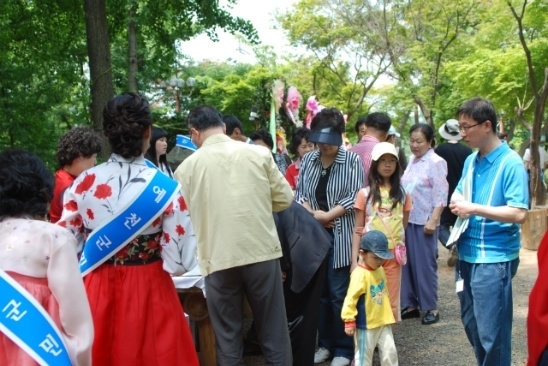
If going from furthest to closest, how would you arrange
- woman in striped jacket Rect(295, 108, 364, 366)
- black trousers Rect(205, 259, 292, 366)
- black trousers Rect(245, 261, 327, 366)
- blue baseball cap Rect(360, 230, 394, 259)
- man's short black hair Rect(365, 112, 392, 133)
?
man's short black hair Rect(365, 112, 392, 133)
woman in striped jacket Rect(295, 108, 364, 366)
black trousers Rect(245, 261, 327, 366)
blue baseball cap Rect(360, 230, 394, 259)
black trousers Rect(205, 259, 292, 366)

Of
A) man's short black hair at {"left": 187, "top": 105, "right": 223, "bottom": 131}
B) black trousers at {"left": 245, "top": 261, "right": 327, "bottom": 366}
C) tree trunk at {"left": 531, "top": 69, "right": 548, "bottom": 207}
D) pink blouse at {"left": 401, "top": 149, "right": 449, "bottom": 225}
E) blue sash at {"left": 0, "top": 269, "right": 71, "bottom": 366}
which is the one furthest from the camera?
tree trunk at {"left": 531, "top": 69, "right": 548, "bottom": 207}

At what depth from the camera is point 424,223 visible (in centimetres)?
589

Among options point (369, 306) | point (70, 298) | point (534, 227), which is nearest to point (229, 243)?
point (369, 306)

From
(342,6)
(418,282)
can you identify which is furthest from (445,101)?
(418,282)

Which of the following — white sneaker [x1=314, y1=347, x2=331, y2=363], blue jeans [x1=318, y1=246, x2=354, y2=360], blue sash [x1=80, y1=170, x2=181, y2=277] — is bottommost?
white sneaker [x1=314, y1=347, x2=331, y2=363]

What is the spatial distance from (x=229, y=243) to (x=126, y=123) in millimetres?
943

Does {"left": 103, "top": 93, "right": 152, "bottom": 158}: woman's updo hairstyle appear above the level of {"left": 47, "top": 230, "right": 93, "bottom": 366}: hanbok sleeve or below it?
above

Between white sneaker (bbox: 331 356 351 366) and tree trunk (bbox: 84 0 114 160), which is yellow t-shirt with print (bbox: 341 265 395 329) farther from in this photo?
tree trunk (bbox: 84 0 114 160)

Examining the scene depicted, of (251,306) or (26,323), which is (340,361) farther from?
(26,323)

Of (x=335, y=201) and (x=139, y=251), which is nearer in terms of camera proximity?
(x=139, y=251)

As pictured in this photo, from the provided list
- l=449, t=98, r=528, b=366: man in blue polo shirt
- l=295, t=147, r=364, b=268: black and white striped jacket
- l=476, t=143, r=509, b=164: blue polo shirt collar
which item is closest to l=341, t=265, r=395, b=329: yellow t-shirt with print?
l=295, t=147, r=364, b=268: black and white striped jacket

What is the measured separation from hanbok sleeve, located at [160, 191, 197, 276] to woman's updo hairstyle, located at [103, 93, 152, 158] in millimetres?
319

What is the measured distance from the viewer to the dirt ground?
15.9 feet

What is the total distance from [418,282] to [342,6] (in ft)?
65.9
